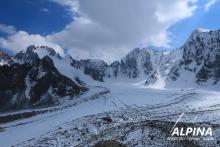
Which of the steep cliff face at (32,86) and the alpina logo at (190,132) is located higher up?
the steep cliff face at (32,86)

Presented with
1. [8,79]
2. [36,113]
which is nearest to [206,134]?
[36,113]

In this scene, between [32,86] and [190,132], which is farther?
[32,86]

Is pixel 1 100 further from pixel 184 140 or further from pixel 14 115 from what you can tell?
pixel 184 140

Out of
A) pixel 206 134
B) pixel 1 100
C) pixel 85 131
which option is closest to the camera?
pixel 206 134

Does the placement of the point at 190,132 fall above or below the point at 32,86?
below

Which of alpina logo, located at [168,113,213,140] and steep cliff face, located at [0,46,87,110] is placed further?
steep cliff face, located at [0,46,87,110]

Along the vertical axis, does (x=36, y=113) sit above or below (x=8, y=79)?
below

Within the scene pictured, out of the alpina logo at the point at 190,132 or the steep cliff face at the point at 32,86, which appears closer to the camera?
the alpina logo at the point at 190,132

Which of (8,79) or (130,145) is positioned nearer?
(130,145)
